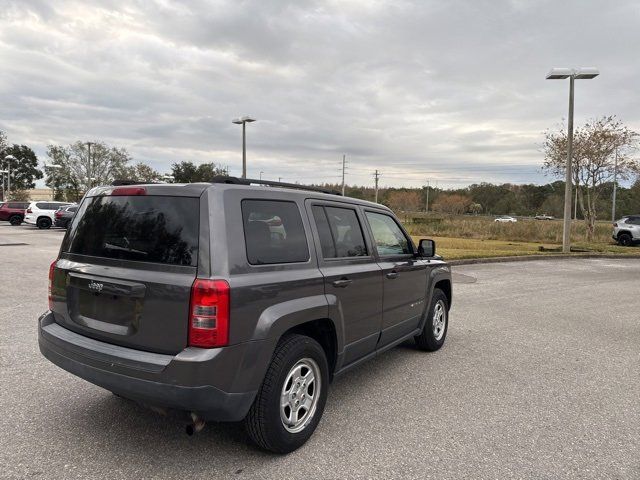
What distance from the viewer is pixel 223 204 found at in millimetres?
2777

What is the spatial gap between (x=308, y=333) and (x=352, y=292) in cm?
51

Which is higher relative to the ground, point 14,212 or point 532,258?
point 14,212

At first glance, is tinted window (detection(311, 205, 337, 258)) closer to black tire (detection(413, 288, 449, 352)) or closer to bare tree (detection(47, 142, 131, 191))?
black tire (detection(413, 288, 449, 352))

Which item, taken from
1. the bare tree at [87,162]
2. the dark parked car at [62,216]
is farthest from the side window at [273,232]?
the bare tree at [87,162]

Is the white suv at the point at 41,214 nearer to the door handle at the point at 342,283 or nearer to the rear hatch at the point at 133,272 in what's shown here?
the rear hatch at the point at 133,272

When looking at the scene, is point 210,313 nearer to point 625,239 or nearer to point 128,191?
point 128,191

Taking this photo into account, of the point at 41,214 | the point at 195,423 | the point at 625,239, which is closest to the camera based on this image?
the point at 195,423

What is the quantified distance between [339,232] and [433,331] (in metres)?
2.23

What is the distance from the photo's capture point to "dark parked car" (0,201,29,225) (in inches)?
1248

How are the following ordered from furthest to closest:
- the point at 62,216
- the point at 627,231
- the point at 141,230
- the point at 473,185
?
the point at 473,185, the point at 62,216, the point at 627,231, the point at 141,230

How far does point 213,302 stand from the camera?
2.57 metres

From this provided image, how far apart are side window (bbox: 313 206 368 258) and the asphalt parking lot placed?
127 centimetres

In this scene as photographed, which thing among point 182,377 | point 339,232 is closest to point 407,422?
point 339,232

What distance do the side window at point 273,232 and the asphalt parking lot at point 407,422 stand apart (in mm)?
1289
